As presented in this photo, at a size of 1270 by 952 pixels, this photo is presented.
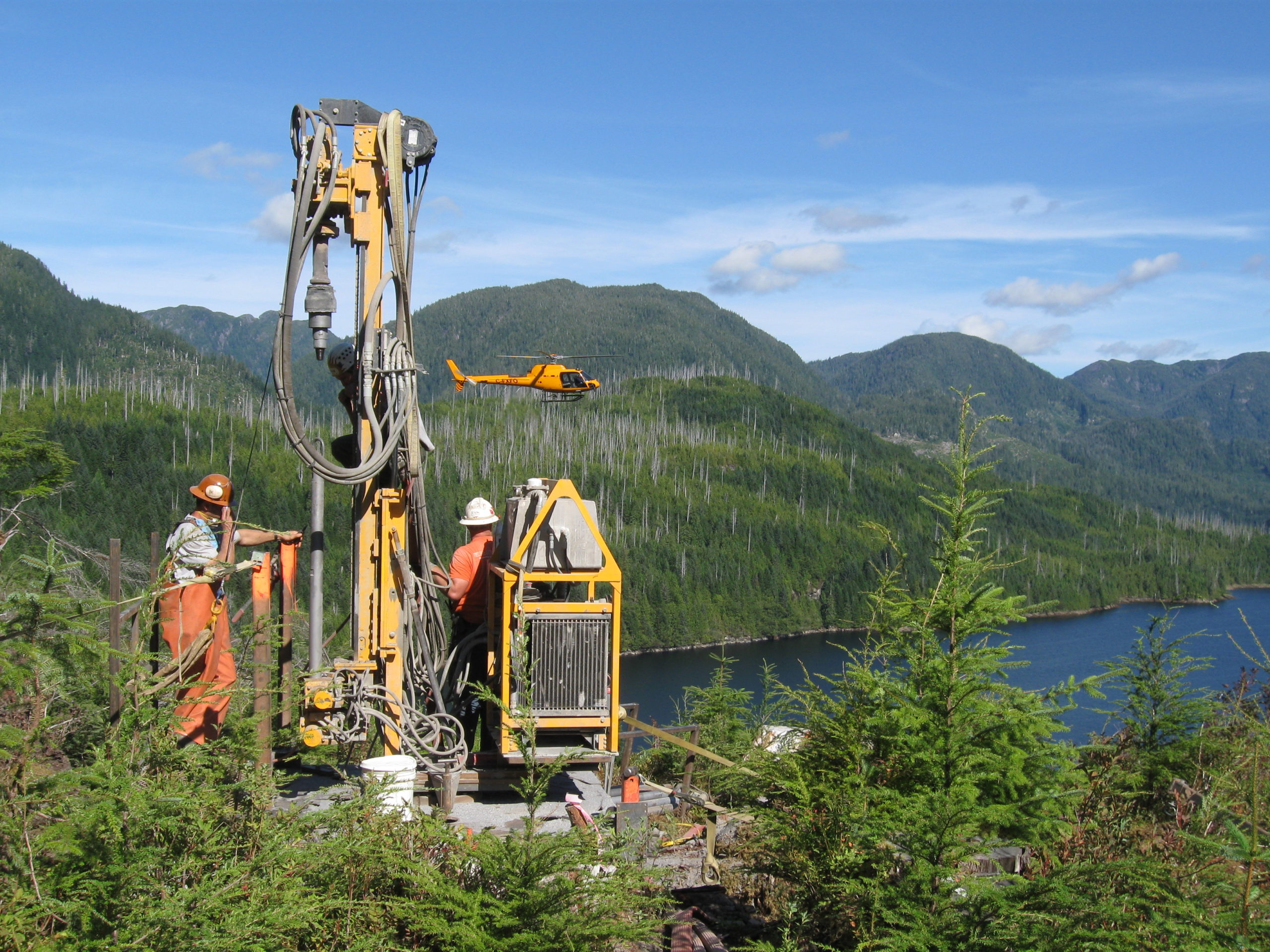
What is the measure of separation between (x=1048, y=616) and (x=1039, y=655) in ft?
→ 153

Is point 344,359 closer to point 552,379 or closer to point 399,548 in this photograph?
point 399,548

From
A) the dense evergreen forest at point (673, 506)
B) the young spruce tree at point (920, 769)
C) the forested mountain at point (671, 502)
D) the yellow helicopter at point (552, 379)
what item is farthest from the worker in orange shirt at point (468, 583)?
the forested mountain at point (671, 502)

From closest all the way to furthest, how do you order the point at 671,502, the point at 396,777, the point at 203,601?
the point at 396,777 → the point at 203,601 → the point at 671,502

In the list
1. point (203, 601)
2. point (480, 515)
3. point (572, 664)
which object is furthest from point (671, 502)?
point (203, 601)

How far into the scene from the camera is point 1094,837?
748 cm

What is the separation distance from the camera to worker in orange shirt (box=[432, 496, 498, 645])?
893 cm

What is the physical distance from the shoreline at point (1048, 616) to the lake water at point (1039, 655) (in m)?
1.02

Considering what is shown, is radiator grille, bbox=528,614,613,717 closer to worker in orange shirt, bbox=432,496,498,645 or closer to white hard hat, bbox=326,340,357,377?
worker in orange shirt, bbox=432,496,498,645

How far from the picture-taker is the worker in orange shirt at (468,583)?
8.93m

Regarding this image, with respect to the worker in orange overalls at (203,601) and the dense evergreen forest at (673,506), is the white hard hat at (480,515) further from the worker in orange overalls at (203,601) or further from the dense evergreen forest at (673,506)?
the dense evergreen forest at (673,506)

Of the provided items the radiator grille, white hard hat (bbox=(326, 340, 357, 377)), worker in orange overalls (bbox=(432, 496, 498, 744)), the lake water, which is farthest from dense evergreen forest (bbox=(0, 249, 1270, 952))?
the lake water

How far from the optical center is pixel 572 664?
25.0 ft

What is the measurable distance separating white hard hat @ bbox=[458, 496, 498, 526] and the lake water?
4548 centimetres

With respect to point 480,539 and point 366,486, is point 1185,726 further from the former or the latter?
point 366,486
